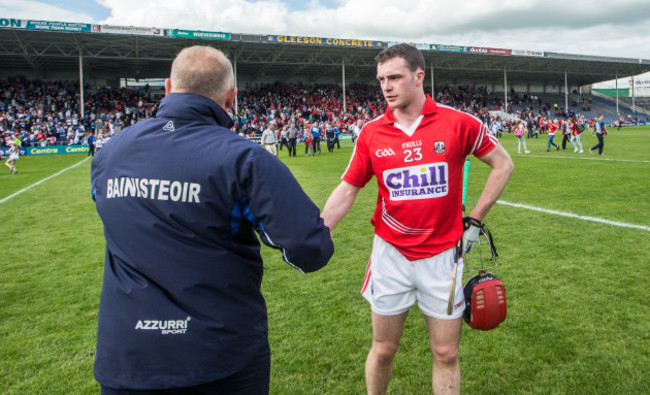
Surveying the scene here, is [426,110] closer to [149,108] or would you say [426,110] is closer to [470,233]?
[470,233]

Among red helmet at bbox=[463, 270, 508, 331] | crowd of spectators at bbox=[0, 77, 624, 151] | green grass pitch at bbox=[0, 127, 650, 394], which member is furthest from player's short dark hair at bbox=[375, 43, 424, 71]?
crowd of spectators at bbox=[0, 77, 624, 151]

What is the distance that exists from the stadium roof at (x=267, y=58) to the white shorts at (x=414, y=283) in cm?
3756

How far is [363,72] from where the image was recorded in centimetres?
5572

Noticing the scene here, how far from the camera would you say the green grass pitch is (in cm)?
341

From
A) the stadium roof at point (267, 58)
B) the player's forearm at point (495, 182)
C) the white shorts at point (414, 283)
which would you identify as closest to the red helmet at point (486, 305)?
the white shorts at point (414, 283)

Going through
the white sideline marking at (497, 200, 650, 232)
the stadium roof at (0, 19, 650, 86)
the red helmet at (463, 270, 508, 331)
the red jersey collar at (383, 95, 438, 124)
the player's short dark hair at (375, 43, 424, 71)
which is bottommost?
the white sideline marking at (497, 200, 650, 232)

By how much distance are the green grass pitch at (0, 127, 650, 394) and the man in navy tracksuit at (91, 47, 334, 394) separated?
1.87 m

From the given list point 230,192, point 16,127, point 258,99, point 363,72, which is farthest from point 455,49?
point 230,192

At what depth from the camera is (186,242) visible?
5.45 ft

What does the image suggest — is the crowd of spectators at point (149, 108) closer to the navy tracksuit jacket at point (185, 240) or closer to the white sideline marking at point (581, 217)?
the white sideline marking at point (581, 217)

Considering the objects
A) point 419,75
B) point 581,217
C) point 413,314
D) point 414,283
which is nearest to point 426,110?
point 419,75

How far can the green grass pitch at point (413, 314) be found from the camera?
11.2 feet

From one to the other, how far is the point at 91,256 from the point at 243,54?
40586 millimetres

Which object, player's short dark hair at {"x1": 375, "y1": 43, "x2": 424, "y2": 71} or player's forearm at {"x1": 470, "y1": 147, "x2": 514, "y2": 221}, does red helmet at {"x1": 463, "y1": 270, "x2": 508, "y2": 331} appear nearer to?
player's forearm at {"x1": 470, "y1": 147, "x2": 514, "y2": 221}
